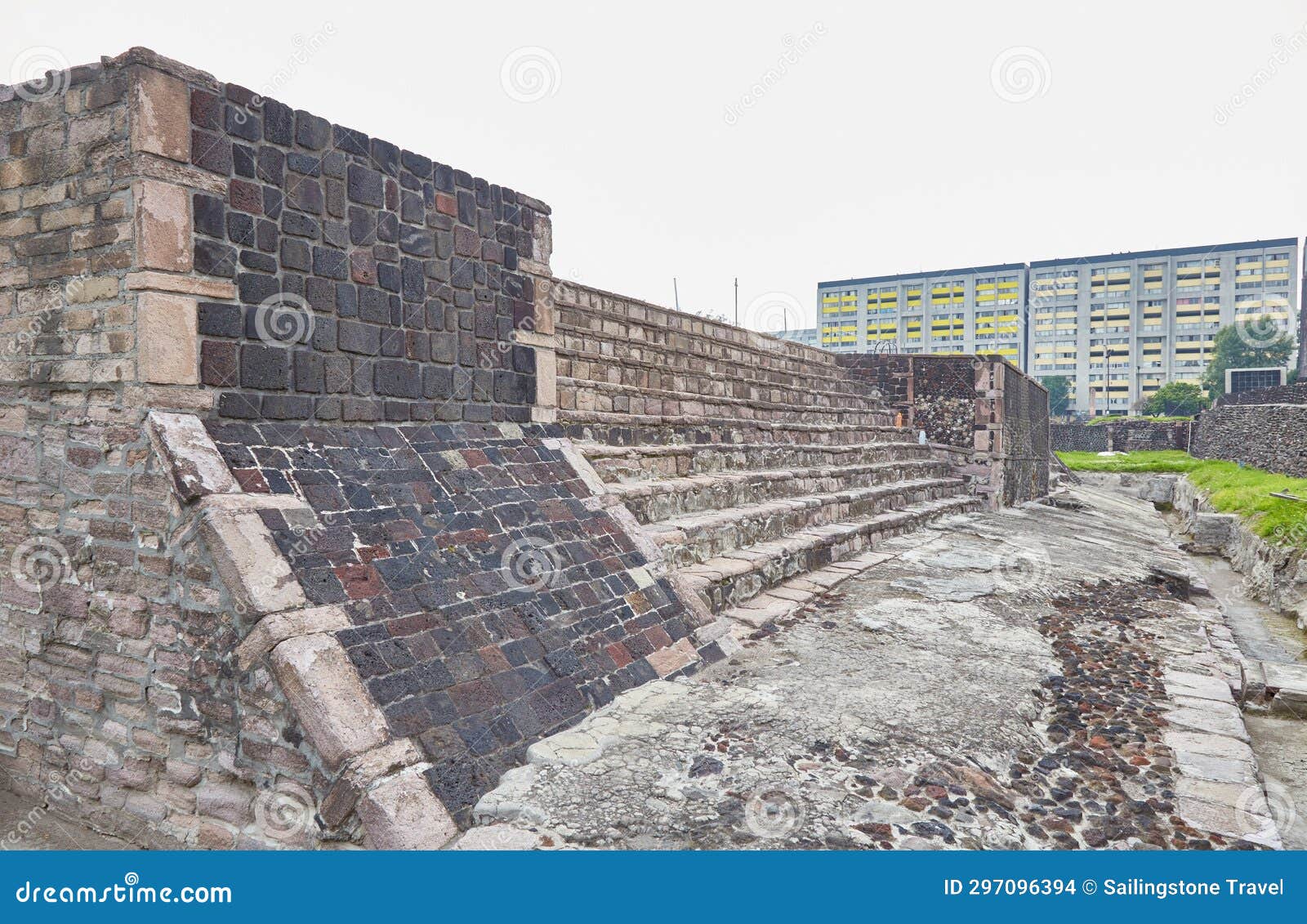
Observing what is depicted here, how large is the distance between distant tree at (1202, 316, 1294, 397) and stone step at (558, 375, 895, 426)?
6089 centimetres

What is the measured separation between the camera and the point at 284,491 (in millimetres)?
4016

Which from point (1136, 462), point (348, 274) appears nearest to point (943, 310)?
point (1136, 462)

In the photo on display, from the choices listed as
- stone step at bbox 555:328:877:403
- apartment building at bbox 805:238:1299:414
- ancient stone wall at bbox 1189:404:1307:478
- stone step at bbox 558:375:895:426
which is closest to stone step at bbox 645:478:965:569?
stone step at bbox 558:375:895:426

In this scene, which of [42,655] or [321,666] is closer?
[321,666]

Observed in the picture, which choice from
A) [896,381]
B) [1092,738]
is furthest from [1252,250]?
[1092,738]

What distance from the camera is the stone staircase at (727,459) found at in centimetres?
695

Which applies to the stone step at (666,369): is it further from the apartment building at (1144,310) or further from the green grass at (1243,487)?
the apartment building at (1144,310)

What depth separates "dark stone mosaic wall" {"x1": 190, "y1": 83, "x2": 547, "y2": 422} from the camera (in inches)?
161


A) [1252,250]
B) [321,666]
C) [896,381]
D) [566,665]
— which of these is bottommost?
[566,665]

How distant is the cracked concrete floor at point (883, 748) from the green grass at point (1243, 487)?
6.06 m

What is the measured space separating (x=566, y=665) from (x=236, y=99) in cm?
370

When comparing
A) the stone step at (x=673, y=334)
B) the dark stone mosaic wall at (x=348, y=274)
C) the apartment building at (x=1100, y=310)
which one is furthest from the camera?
the apartment building at (x=1100, y=310)

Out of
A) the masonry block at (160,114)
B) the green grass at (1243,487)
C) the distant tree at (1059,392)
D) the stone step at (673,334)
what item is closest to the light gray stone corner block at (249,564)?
the masonry block at (160,114)

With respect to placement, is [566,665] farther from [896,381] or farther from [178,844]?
[896,381]
